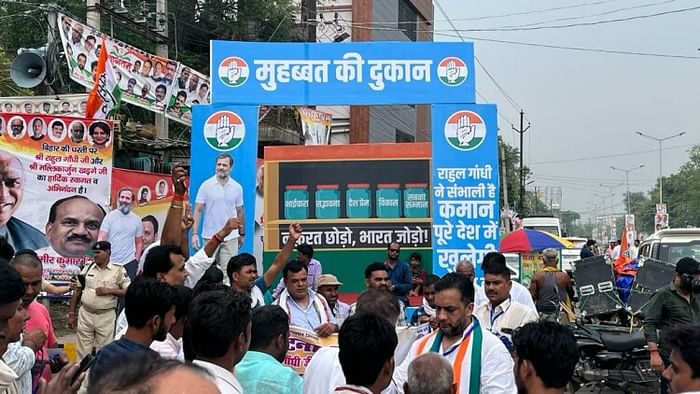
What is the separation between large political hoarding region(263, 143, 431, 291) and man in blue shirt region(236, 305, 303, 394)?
6.71 meters

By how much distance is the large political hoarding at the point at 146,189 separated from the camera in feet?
39.1

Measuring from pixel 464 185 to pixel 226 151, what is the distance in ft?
10.5

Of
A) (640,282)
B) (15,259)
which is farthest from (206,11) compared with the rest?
(15,259)

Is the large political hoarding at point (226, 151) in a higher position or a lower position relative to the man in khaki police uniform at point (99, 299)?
higher

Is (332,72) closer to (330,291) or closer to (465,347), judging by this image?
(330,291)

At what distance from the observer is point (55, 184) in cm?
1091

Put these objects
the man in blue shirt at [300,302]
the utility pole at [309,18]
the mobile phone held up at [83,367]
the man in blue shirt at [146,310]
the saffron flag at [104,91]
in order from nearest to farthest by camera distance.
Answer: the mobile phone held up at [83,367], the man in blue shirt at [146,310], the man in blue shirt at [300,302], the saffron flag at [104,91], the utility pole at [309,18]

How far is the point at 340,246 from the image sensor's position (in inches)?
415

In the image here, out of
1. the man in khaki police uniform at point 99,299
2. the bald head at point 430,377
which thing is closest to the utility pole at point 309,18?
the man in khaki police uniform at point 99,299

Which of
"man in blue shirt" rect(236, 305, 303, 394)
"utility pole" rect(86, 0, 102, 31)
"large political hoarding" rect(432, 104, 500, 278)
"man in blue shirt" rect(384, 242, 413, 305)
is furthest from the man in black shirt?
"utility pole" rect(86, 0, 102, 31)

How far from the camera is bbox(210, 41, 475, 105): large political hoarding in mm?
10039

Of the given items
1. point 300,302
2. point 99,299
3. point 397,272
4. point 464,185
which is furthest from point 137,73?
point 300,302

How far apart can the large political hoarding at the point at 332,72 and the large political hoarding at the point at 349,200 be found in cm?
92

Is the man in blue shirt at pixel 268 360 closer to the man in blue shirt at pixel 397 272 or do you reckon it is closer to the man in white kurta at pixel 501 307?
the man in white kurta at pixel 501 307
